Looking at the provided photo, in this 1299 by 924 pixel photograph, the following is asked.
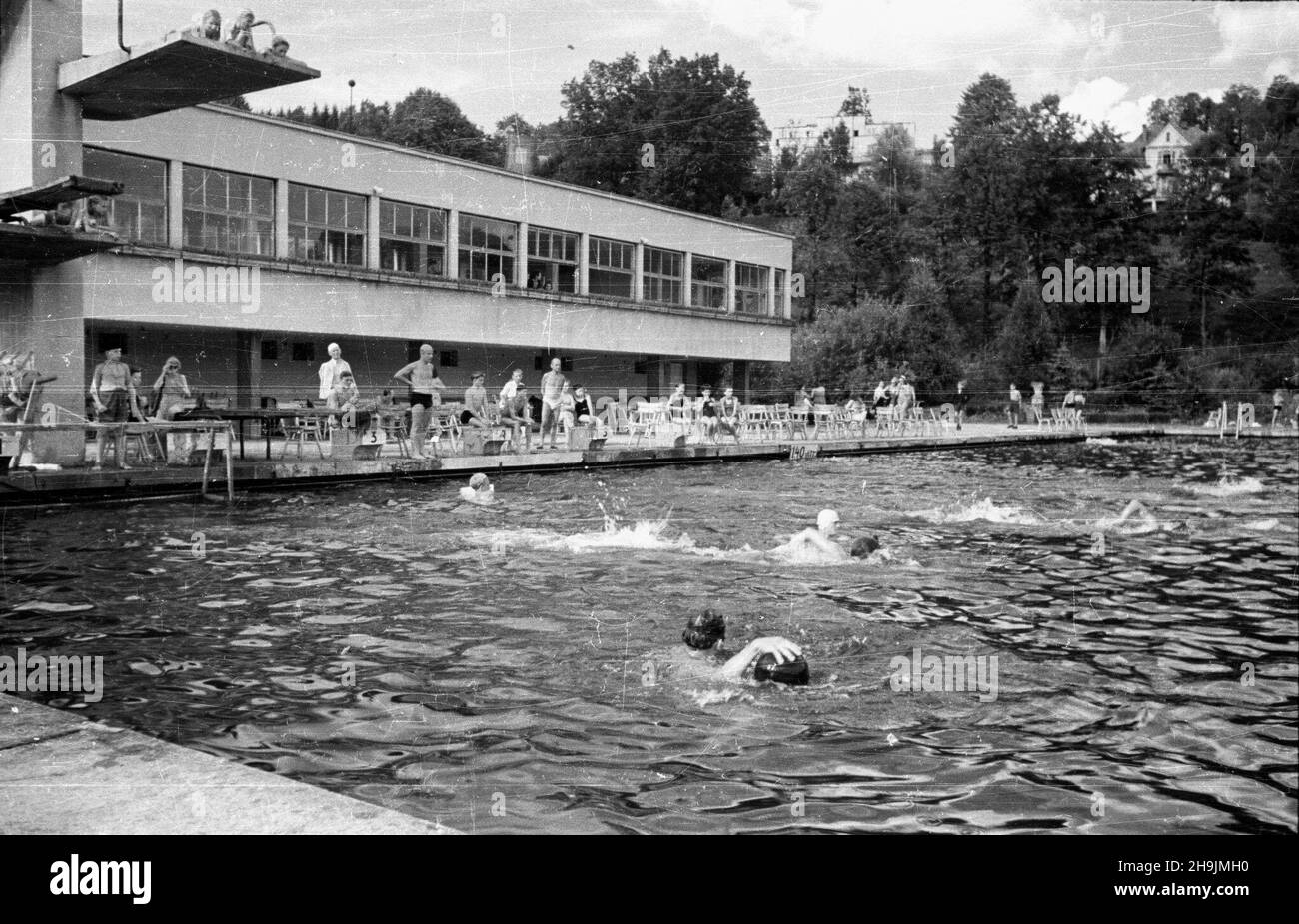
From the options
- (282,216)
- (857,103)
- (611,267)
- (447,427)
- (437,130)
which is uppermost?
(437,130)

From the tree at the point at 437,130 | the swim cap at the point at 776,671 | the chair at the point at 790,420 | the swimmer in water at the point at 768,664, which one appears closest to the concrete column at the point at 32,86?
the tree at the point at 437,130

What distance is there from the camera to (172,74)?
14070 millimetres

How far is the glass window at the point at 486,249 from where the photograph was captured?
2855cm

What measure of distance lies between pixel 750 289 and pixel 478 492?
27.4m

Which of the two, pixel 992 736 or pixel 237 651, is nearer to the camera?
pixel 992 736

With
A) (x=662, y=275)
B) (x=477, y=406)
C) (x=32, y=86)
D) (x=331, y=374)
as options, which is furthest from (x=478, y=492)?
(x=662, y=275)

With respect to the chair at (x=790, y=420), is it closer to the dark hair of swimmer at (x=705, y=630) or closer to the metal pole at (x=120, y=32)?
the metal pole at (x=120, y=32)

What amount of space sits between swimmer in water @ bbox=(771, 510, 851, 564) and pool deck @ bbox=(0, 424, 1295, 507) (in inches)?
174

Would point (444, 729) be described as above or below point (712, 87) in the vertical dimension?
below

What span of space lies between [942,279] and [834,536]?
18.8ft

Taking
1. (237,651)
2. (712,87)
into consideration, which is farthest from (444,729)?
(712,87)

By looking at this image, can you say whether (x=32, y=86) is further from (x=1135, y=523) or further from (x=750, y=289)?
(x=750, y=289)

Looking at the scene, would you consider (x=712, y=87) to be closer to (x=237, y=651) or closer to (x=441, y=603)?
(x=441, y=603)

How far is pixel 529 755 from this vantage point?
14.9 feet
